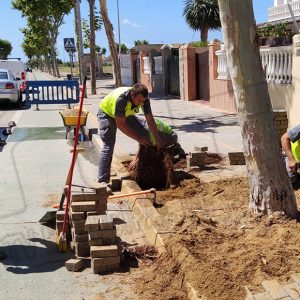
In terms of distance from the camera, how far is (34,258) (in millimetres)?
4559

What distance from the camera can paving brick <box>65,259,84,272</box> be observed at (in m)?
4.21

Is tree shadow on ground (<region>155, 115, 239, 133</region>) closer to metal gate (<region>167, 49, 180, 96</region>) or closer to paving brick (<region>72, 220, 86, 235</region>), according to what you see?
metal gate (<region>167, 49, 180, 96</region>)

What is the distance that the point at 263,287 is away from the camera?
10.5 ft

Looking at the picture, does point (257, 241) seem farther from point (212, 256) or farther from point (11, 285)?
point (11, 285)

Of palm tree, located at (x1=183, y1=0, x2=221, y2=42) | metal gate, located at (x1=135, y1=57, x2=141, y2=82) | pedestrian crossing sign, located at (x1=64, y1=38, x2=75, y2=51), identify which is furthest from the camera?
palm tree, located at (x1=183, y1=0, x2=221, y2=42)

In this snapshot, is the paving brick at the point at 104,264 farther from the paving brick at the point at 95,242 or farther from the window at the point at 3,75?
the window at the point at 3,75

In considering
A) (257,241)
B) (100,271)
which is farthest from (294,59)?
(100,271)

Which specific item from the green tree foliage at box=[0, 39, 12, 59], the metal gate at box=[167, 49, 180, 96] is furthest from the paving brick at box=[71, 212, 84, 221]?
the green tree foliage at box=[0, 39, 12, 59]

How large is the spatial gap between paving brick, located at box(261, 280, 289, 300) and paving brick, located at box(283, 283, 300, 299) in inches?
1.0

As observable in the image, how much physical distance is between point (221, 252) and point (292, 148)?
2317mm

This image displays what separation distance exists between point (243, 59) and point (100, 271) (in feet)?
7.14

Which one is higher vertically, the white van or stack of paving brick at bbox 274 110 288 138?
the white van

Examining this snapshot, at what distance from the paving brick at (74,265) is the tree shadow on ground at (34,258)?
14 cm

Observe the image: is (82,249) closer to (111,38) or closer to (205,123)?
(205,123)
